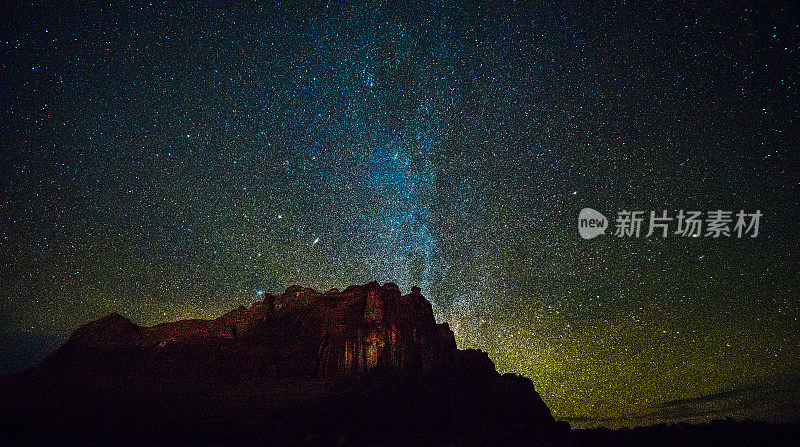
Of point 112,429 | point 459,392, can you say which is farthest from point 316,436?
point 459,392

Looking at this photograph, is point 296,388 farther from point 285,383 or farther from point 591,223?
point 591,223

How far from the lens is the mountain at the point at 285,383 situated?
29.9m

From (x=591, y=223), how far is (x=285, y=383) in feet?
117

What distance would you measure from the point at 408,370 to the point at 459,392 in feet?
20.9

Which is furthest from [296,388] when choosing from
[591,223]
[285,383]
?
[591,223]

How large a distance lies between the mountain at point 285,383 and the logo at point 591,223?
14841 mm

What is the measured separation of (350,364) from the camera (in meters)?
45.2

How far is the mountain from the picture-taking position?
2991 cm

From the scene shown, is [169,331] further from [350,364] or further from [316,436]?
[316,436]

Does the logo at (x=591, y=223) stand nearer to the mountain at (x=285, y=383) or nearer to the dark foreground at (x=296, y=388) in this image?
the dark foreground at (x=296, y=388)

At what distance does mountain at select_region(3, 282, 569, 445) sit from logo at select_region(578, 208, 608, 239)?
14.8 metres

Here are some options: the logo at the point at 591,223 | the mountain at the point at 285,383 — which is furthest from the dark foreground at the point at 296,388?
the logo at the point at 591,223

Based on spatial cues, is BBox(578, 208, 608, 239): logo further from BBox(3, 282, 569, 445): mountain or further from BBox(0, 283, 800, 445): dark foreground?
BBox(3, 282, 569, 445): mountain

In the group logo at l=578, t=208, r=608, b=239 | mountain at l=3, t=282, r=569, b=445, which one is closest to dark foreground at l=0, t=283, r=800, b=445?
mountain at l=3, t=282, r=569, b=445
